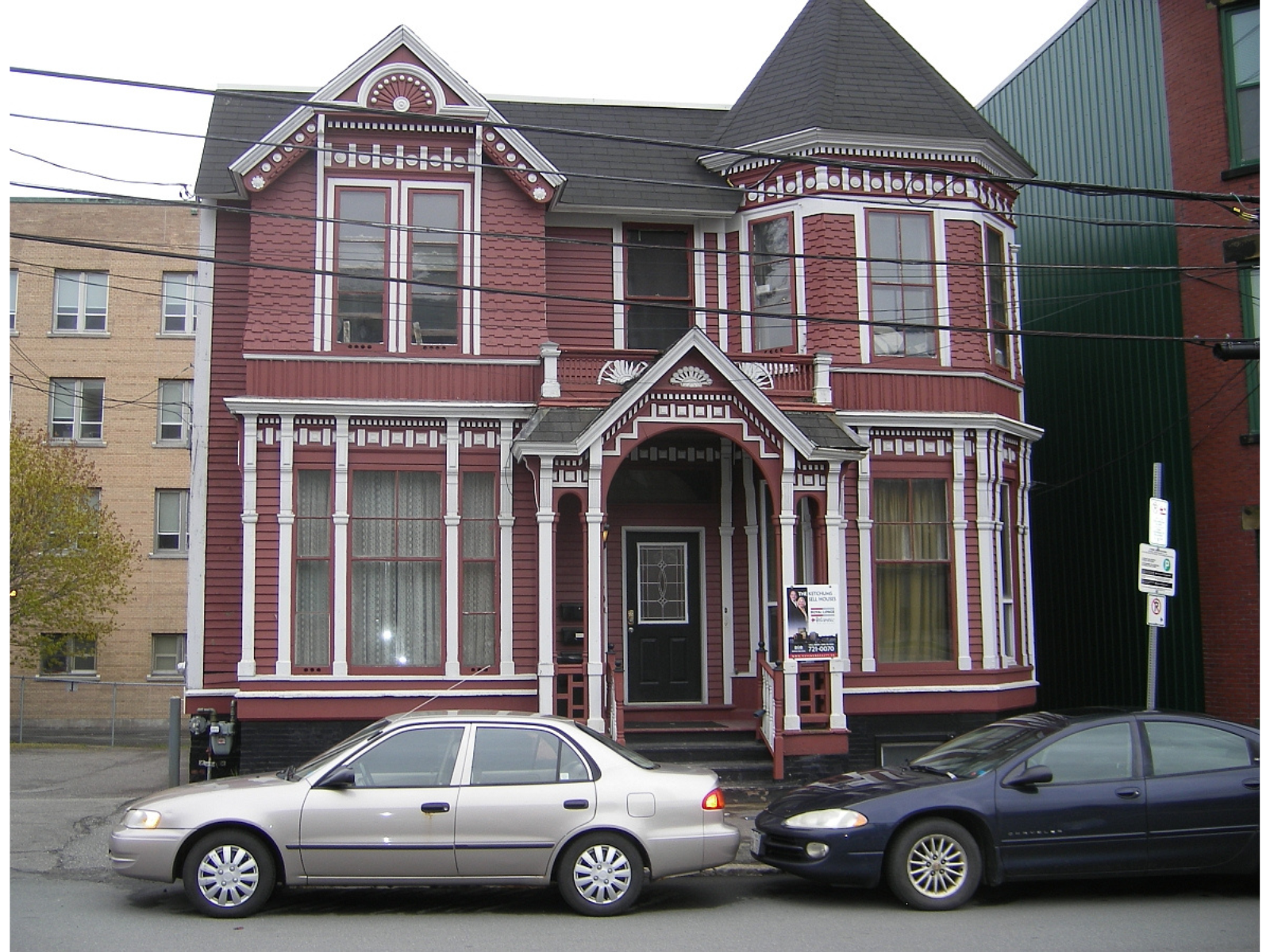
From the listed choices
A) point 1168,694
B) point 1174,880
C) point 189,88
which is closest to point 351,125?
point 189,88

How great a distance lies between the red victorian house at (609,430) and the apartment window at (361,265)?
4 cm

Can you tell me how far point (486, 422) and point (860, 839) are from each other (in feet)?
25.3

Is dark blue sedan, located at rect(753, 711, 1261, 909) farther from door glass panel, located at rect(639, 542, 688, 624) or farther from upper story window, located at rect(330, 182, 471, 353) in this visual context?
upper story window, located at rect(330, 182, 471, 353)

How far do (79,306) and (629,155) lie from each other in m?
20.6

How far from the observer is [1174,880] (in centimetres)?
1009

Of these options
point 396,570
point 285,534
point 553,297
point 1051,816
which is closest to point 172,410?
point 285,534

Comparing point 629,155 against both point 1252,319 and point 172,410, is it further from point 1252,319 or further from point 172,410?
point 172,410

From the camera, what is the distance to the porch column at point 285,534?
14.4 meters

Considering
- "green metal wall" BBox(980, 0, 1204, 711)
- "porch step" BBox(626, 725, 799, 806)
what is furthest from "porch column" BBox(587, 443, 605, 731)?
"green metal wall" BBox(980, 0, 1204, 711)

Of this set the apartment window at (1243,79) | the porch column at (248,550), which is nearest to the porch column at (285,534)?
the porch column at (248,550)

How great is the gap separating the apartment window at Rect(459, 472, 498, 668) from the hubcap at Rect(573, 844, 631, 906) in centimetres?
623

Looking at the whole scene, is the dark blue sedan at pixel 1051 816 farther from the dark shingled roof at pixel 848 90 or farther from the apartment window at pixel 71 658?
the apartment window at pixel 71 658

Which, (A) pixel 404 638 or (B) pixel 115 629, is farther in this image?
(B) pixel 115 629

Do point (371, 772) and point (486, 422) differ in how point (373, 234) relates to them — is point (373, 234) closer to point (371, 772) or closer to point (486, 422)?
point (486, 422)
